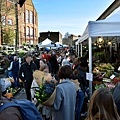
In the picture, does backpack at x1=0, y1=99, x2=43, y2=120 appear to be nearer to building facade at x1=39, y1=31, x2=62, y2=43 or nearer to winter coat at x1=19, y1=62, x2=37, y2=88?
winter coat at x1=19, y1=62, x2=37, y2=88

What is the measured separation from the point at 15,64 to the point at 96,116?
11374 millimetres

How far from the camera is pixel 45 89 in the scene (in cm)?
532

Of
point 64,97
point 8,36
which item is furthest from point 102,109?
point 8,36

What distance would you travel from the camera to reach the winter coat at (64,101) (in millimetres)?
4480

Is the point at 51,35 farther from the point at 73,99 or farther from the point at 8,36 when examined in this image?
the point at 73,99

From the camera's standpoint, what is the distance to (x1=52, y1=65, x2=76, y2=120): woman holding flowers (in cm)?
448

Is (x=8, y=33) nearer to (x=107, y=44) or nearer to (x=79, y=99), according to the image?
(x=107, y=44)

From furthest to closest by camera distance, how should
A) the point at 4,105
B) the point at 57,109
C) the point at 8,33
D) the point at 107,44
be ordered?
the point at 8,33
the point at 107,44
the point at 57,109
the point at 4,105

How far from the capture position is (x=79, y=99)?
582 cm

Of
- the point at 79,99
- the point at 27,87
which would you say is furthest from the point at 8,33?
the point at 79,99

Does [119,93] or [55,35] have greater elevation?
[55,35]

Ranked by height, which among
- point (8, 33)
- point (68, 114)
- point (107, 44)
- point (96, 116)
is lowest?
point (68, 114)

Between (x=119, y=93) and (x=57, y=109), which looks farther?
(x=57, y=109)

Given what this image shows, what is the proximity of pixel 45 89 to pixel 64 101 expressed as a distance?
889 mm
